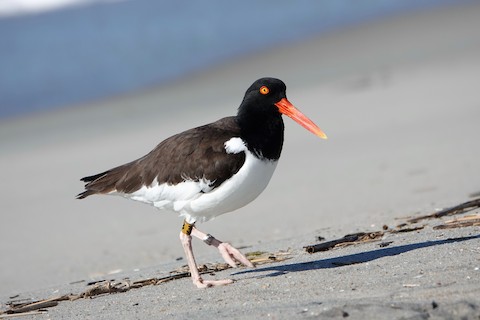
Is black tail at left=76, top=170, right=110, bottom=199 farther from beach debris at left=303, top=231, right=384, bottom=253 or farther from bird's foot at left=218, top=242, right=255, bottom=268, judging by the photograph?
beach debris at left=303, top=231, right=384, bottom=253

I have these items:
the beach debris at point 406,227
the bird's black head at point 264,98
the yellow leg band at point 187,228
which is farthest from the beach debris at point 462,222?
the yellow leg band at point 187,228

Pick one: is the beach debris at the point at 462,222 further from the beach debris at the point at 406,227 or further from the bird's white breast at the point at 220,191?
the bird's white breast at the point at 220,191

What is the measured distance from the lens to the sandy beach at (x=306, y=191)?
531 centimetres

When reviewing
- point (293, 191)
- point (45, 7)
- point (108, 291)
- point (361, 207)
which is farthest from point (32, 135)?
point (45, 7)

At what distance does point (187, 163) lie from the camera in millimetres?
6230

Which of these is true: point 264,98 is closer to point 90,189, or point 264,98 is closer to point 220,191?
point 220,191

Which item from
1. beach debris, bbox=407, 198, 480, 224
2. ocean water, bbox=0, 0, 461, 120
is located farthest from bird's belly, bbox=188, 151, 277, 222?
ocean water, bbox=0, 0, 461, 120

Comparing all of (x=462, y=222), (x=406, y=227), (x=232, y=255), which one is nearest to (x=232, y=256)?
(x=232, y=255)

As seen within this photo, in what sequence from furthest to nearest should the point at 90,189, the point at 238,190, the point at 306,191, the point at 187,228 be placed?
the point at 306,191, the point at 90,189, the point at 187,228, the point at 238,190

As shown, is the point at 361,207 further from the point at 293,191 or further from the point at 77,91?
the point at 77,91

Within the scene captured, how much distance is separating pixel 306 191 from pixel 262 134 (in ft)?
12.1

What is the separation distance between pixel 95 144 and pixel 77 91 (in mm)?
4572

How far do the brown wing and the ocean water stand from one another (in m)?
10.6

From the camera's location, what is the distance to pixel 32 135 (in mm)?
15078
